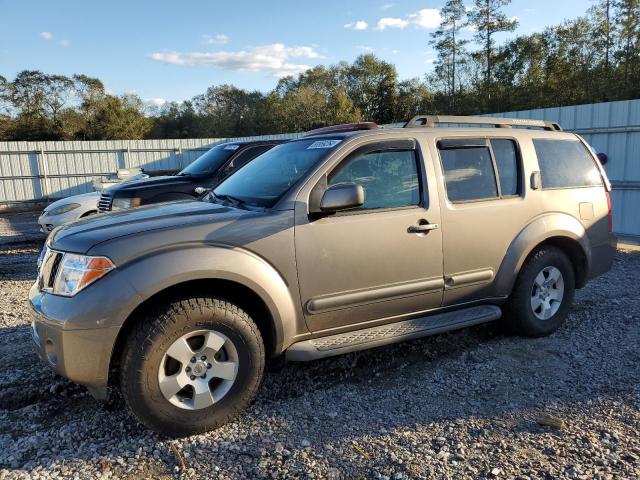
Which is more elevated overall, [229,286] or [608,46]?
[608,46]

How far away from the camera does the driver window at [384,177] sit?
12.0 feet

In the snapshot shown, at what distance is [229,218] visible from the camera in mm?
3270

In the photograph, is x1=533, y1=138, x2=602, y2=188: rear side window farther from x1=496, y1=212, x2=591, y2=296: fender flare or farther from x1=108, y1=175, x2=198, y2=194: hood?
x1=108, y1=175, x2=198, y2=194: hood

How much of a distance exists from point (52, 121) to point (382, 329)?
149 feet

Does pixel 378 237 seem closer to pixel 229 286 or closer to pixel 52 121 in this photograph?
pixel 229 286

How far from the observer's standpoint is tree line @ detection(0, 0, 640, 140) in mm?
29750

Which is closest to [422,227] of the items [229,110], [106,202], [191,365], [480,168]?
[480,168]

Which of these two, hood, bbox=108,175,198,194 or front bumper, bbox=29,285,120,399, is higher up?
hood, bbox=108,175,198,194

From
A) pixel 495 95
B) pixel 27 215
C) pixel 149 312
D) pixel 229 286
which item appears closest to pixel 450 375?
pixel 229 286

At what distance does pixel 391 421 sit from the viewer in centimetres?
324

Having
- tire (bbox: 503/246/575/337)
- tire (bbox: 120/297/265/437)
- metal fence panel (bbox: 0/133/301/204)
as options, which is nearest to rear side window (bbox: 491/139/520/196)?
tire (bbox: 503/246/575/337)

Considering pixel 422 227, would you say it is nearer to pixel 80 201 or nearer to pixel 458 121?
pixel 458 121

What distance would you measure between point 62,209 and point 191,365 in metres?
7.22

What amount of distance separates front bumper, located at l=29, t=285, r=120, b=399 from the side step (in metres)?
1.14
